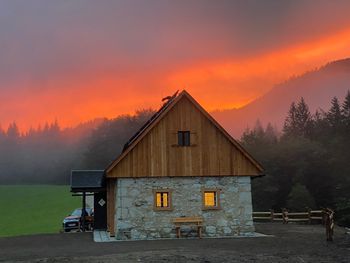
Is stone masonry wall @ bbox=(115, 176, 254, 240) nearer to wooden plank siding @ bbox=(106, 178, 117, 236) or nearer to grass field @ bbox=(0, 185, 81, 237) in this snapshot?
wooden plank siding @ bbox=(106, 178, 117, 236)

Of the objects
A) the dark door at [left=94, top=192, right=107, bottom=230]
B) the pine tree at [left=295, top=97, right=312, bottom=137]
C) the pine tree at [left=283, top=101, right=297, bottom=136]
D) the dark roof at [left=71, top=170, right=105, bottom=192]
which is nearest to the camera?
the dark roof at [left=71, top=170, right=105, bottom=192]

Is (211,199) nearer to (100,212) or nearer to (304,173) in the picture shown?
(100,212)

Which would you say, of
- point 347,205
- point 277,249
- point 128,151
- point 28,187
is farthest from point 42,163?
point 277,249

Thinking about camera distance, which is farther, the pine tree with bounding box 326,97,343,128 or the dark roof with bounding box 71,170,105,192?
the pine tree with bounding box 326,97,343,128

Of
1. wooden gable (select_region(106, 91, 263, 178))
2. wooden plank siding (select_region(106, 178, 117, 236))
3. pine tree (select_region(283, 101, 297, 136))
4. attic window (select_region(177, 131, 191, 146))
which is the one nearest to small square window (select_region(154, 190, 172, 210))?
wooden gable (select_region(106, 91, 263, 178))

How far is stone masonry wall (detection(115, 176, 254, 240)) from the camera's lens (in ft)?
77.4

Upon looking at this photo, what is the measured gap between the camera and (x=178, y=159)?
24469 millimetres

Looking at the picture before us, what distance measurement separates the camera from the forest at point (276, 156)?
189 ft

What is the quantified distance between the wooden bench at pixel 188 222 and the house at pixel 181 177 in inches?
7.2

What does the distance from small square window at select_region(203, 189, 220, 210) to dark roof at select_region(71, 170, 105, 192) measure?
771 cm

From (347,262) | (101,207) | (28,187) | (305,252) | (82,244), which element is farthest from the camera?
(28,187)

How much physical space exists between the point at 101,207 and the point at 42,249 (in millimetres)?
11910

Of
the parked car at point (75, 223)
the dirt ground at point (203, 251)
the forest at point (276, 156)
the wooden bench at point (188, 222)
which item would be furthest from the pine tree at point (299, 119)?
the dirt ground at point (203, 251)

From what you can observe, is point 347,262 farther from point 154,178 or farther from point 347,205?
point 347,205
